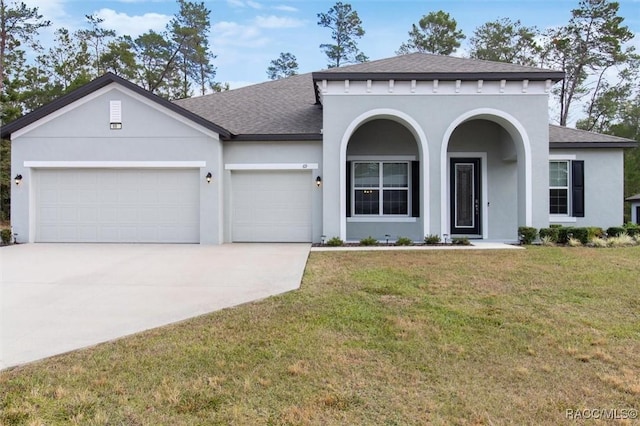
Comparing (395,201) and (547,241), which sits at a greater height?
(395,201)

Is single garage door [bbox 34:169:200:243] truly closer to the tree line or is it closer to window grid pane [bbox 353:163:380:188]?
window grid pane [bbox 353:163:380:188]

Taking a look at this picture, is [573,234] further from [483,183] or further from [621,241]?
[483,183]

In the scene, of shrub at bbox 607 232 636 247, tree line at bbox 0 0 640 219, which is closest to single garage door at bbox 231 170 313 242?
shrub at bbox 607 232 636 247

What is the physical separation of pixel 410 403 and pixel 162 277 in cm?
538

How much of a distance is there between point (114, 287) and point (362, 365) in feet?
15.0

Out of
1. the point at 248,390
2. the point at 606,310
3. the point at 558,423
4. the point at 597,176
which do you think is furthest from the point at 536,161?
the point at 248,390

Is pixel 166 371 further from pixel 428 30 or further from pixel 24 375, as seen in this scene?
pixel 428 30

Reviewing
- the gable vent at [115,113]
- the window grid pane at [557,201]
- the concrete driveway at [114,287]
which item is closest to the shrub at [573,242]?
the window grid pane at [557,201]

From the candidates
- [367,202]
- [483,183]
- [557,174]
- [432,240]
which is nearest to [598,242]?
[557,174]

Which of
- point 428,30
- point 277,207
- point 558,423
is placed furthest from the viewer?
point 428,30

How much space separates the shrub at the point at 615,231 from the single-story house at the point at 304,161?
249 centimetres

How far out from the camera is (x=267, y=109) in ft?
44.7

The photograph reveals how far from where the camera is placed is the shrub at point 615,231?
458 inches

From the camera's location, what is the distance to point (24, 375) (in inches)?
130
